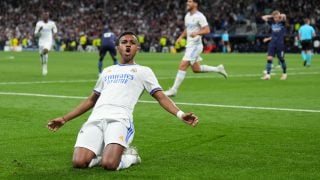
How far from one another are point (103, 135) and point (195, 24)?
10251mm

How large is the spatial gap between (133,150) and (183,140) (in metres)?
2.10

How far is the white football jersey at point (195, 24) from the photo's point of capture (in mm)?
18172

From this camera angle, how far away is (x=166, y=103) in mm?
8555

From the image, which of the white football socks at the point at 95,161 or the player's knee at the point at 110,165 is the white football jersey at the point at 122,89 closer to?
the white football socks at the point at 95,161

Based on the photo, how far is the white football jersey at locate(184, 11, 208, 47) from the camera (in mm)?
18172

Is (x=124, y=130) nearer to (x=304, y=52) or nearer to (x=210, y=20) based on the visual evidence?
(x=304, y=52)

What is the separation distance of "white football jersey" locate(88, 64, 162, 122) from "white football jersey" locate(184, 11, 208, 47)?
9.53m

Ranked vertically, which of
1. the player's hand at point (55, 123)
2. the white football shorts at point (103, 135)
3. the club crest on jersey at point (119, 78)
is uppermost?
the club crest on jersey at point (119, 78)

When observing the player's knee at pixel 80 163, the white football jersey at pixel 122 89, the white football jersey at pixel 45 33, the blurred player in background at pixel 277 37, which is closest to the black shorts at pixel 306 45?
the blurred player in background at pixel 277 37

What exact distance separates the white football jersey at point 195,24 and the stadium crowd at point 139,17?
134ft

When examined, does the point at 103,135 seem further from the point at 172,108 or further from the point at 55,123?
the point at 172,108

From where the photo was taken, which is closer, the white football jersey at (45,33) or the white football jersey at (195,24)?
the white football jersey at (195,24)

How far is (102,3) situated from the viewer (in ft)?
255

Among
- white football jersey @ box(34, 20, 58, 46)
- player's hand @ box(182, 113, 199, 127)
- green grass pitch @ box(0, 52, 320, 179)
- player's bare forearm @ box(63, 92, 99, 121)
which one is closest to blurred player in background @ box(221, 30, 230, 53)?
A: white football jersey @ box(34, 20, 58, 46)
